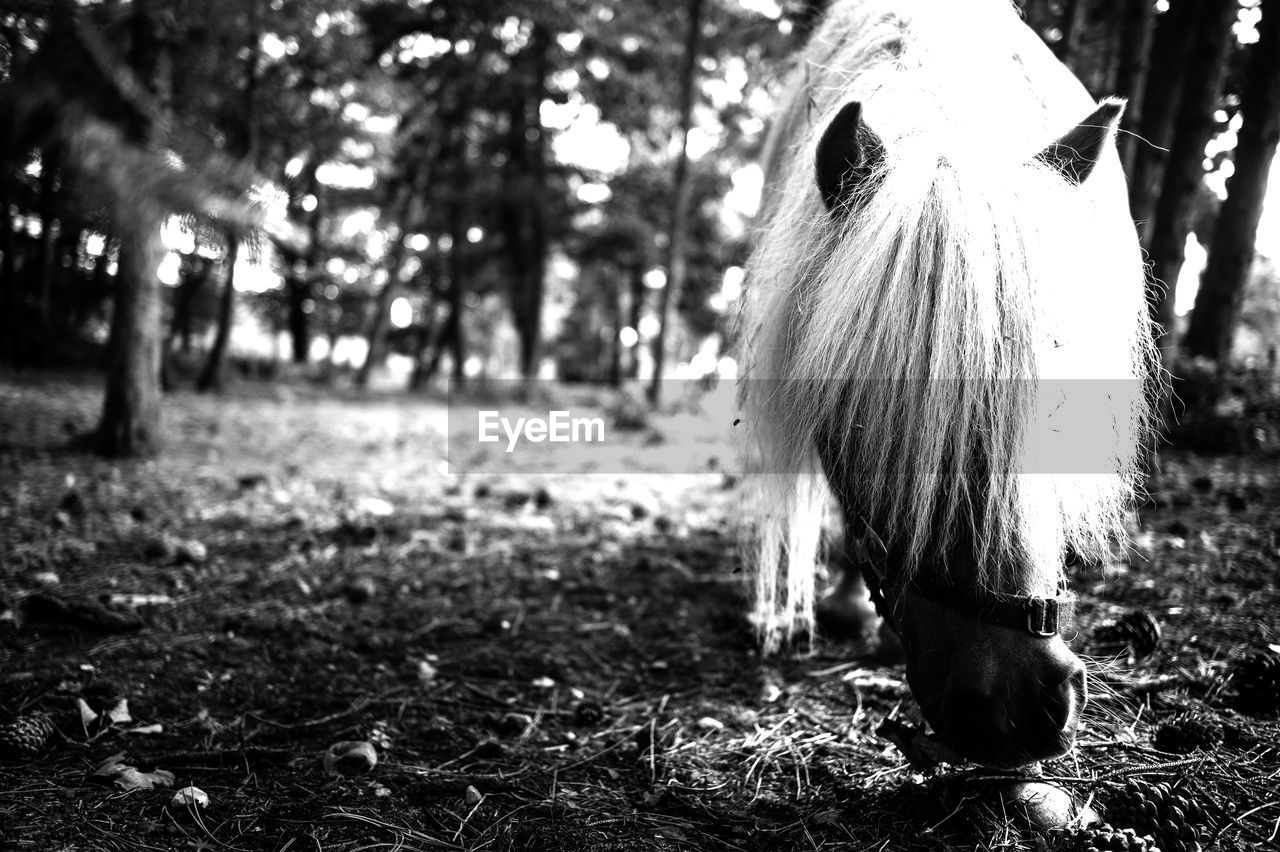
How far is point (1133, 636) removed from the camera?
2396 millimetres

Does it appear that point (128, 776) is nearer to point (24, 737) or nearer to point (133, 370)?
point (24, 737)

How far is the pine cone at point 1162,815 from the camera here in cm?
154

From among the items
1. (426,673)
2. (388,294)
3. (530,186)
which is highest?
(530,186)

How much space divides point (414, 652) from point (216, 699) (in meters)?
0.73

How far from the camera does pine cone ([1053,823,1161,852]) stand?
4.90 feet

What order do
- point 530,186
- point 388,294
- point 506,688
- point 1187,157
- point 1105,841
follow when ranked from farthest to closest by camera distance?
point 388,294 → point 530,186 → point 1187,157 → point 506,688 → point 1105,841

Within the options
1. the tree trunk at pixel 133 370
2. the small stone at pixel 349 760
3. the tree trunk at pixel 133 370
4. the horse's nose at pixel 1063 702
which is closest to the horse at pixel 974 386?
the horse's nose at pixel 1063 702

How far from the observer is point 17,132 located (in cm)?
102

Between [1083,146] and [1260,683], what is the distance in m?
1.69

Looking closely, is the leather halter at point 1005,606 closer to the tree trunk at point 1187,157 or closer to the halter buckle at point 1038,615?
the halter buckle at point 1038,615

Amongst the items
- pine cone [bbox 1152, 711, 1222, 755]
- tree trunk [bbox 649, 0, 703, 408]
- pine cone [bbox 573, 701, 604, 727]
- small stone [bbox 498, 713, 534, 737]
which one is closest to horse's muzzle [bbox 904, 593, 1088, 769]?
pine cone [bbox 1152, 711, 1222, 755]

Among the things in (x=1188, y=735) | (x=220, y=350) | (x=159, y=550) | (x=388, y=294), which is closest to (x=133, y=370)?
(x=159, y=550)

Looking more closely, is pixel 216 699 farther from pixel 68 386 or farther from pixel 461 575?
pixel 68 386

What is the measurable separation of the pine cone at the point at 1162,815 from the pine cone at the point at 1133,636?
0.77 m
